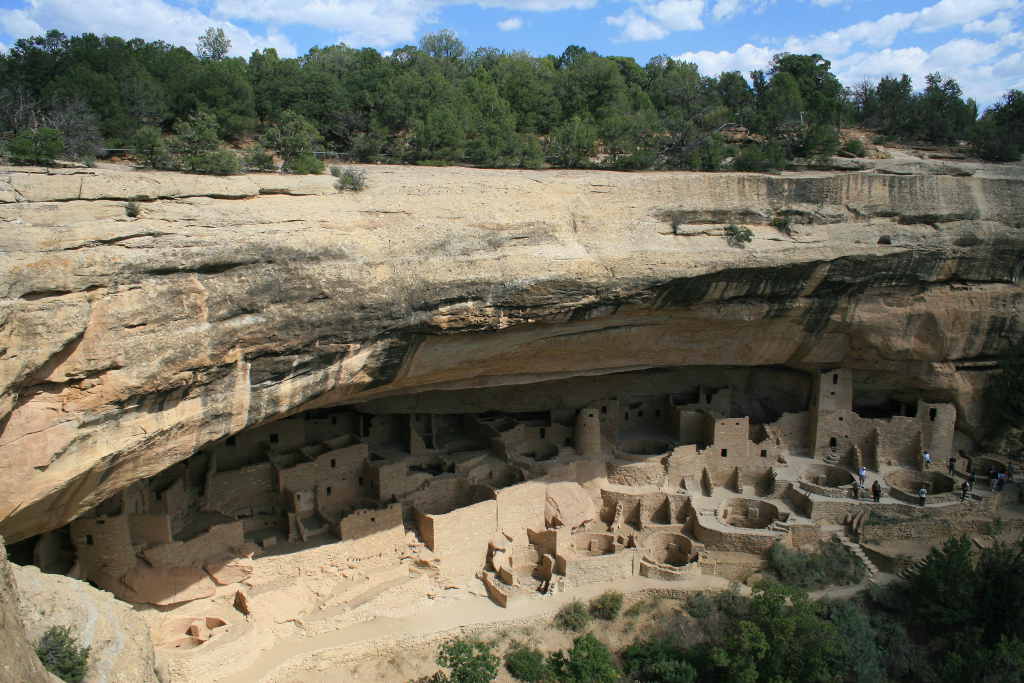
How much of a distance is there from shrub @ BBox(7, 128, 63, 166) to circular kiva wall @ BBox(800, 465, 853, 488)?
15.7 meters

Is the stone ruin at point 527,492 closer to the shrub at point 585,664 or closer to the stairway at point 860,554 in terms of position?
the stairway at point 860,554

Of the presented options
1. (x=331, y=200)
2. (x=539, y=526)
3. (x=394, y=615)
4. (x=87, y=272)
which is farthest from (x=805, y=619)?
(x=87, y=272)

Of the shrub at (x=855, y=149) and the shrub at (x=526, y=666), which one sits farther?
the shrub at (x=855, y=149)

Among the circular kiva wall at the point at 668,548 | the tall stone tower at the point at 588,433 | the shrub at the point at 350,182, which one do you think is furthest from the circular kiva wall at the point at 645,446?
the shrub at the point at 350,182

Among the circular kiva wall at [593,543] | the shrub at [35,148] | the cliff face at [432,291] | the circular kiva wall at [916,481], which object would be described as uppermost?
the shrub at [35,148]

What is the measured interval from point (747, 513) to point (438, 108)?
37.6 feet

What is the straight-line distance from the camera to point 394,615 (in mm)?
13508

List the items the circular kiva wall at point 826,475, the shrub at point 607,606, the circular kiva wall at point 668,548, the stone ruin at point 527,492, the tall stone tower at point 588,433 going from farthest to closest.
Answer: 1. the circular kiva wall at point 826,475
2. the tall stone tower at point 588,433
3. the circular kiva wall at point 668,548
4. the shrub at point 607,606
5. the stone ruin at point 527,492

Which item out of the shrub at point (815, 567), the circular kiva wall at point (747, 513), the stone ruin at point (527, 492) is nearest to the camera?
the stone ruin at point (527, 492)

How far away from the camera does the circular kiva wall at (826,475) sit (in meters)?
17.2

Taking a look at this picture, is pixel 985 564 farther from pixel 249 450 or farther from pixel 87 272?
pixel 87 272

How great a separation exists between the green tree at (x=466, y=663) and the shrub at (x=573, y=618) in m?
1.56

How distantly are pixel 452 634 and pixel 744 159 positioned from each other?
11576 mm

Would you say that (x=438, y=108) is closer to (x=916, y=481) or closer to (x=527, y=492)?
(x=527, y=492)
